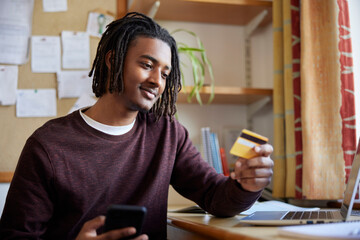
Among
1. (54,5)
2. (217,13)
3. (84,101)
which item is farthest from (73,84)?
(217,13)

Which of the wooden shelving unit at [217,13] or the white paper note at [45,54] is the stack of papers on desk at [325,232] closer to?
the wooden shelving unit at [217,13]

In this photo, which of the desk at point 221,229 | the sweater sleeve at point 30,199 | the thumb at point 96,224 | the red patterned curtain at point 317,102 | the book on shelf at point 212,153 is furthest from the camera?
the book on shelf at point 212,153

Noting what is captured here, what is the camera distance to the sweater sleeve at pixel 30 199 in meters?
0.98

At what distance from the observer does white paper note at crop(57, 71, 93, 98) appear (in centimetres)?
185

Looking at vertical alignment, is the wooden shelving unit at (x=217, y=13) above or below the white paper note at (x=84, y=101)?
above

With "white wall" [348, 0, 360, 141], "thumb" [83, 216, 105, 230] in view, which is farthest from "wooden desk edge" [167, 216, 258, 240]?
"white wall" [348, 0, 360, 141]

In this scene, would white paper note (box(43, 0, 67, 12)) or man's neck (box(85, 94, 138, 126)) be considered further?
white paper note (box(43, 0, 67, 12))

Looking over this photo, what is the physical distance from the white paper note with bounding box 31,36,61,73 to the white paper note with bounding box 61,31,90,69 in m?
0.03

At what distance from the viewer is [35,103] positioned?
1.82 m

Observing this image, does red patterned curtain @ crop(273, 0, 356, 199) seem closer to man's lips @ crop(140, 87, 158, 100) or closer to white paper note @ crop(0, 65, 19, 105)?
man's lips @ crop(140, 87, 158, 100)

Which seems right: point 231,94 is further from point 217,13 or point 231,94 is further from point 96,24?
point 96,24

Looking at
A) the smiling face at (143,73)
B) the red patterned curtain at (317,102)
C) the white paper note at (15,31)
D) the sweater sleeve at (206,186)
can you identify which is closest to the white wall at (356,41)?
the red patterned curtain at (317,102)

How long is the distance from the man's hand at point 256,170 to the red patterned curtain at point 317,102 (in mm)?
576

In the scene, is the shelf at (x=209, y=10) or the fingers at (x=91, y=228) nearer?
the fingers at (x=91, y=228)
